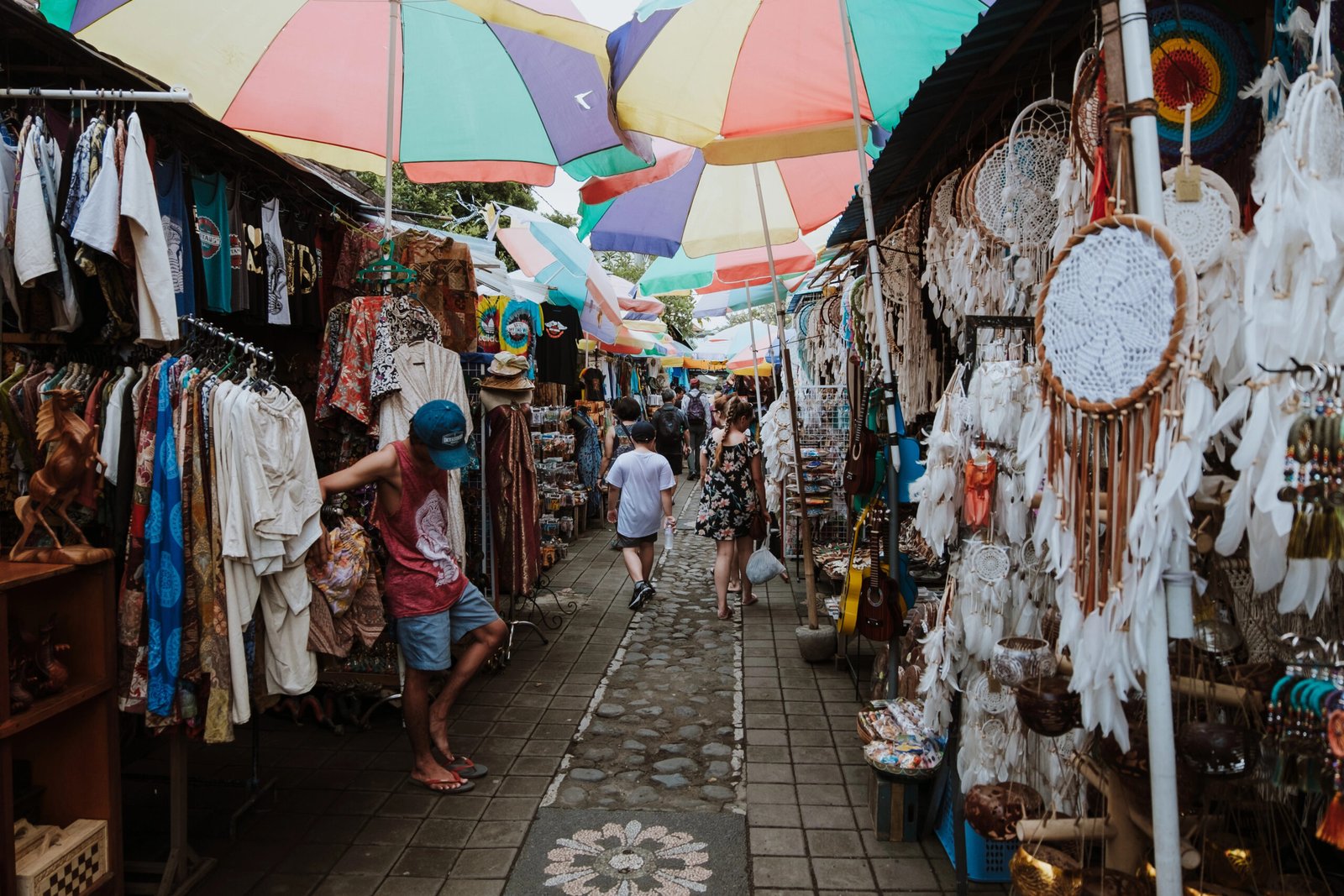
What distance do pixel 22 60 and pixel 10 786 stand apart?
2648mm

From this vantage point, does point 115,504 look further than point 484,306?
No

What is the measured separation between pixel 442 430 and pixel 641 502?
395cm

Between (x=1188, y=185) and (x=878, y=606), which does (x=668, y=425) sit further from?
(x=1188, y=185)

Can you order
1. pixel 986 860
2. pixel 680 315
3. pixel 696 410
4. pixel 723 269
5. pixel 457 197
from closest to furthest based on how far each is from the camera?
pixel 986 860 < pixel 723 269 < pixel 457 197 < pixel 696 410 < pixel 680 315

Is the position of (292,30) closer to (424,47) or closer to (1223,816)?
(424,47)

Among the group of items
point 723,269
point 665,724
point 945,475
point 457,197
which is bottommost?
point 665,724

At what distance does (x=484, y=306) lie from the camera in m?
7.14

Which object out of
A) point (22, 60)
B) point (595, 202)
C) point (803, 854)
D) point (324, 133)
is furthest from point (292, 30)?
point (803, 854)

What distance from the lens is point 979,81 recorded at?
124 inches

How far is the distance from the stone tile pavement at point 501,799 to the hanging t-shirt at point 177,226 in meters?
2.14

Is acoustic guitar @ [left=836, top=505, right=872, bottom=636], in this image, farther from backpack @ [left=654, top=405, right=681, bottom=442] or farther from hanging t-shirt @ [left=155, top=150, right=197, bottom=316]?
backpack @ [left=654, top=405, right=681, bottom=442]

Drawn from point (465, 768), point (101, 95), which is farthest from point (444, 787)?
point (101, 95)

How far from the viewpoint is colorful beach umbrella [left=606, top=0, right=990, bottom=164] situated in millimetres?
4086

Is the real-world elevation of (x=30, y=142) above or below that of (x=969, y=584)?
above
